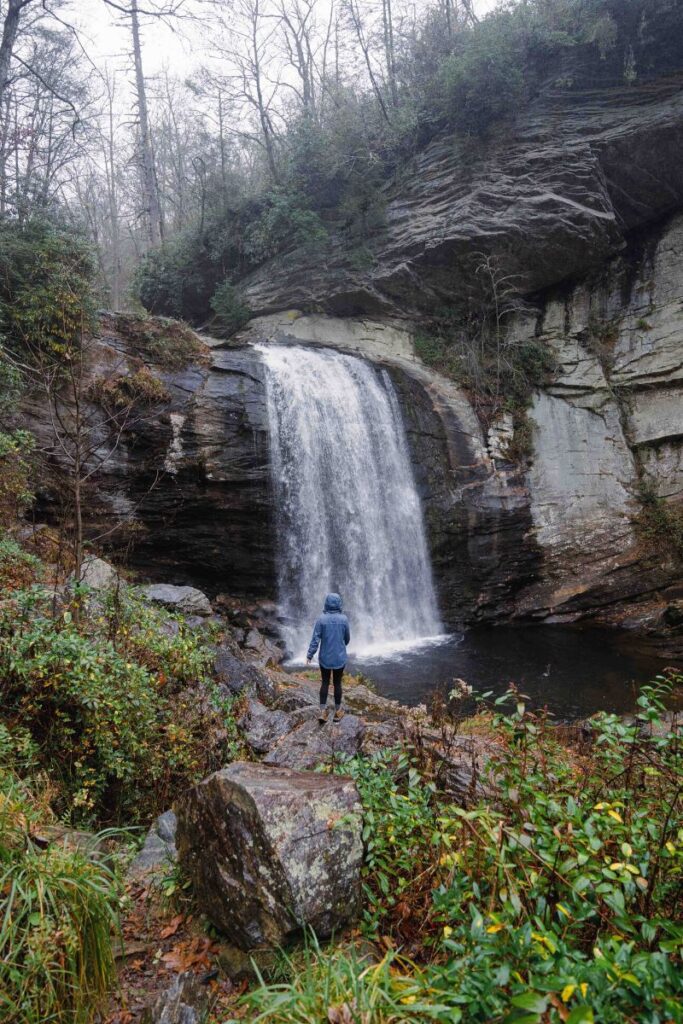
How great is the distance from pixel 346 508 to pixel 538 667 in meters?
5.47

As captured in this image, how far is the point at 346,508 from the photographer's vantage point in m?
12.8

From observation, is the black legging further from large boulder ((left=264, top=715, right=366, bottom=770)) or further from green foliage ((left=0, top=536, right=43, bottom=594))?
green foliage ((left=0, top=536, right=43, bottom=594))

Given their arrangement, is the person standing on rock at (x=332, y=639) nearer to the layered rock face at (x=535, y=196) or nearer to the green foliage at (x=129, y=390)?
the green foliage at (x=129, y=390)

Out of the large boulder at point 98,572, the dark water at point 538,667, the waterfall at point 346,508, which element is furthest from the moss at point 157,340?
the dark water at point 538,667

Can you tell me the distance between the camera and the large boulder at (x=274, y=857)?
2447 millimetres

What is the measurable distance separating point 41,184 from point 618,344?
49.5 feet

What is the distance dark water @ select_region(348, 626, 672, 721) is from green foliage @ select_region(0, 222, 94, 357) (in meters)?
8.37

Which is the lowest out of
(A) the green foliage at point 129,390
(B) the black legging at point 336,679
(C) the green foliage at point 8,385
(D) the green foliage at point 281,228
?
(B) the black legging at point 336,679

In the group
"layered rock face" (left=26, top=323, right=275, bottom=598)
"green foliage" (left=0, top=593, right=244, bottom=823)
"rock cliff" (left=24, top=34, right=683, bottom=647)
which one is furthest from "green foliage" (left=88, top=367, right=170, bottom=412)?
"green foliage" (left=0, top=593, right=244, bottom=823)

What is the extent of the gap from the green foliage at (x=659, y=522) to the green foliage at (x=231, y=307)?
42.6 feet

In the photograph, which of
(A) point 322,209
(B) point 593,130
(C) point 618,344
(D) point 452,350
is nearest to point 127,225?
(A) point 322,209

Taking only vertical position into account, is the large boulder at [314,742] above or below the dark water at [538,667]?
above

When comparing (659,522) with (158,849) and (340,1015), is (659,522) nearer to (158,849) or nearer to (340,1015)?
(158,849)

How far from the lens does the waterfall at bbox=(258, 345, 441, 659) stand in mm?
12188
